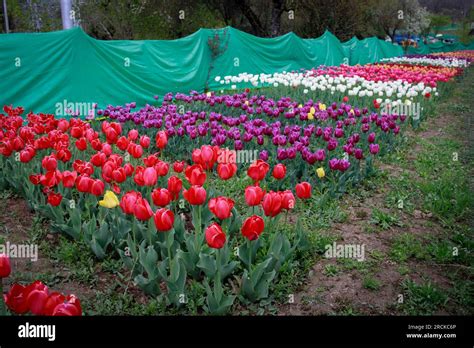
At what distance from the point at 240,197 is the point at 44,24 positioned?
70.0ft

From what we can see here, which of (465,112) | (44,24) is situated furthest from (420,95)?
(44,24)

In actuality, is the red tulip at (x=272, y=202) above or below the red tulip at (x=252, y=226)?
above

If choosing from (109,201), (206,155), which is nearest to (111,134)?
(206,155)

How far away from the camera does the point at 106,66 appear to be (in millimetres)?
9906

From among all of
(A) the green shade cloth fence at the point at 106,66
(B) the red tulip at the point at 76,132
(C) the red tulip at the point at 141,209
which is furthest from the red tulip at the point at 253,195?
(A) the green shade cloth fence at the point at 106,66

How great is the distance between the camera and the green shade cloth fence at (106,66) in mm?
8586

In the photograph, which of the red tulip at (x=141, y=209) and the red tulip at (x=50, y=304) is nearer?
the red tulip at (x=50, y=304)

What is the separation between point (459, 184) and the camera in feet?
17.1

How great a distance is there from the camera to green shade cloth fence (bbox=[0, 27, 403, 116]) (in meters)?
8.59
